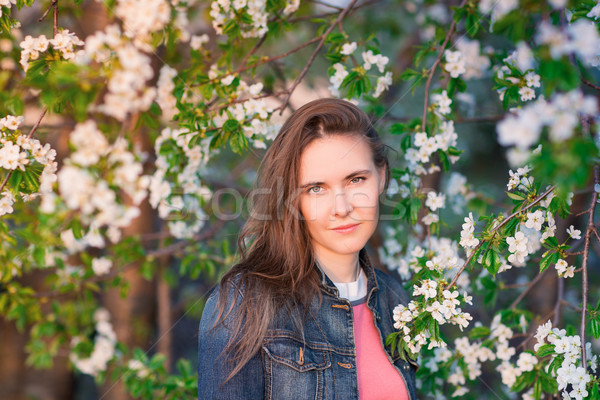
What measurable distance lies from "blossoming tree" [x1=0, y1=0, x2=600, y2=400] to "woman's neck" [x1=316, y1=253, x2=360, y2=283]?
0.22 m

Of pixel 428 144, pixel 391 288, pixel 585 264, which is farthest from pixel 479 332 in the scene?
pixel 428 144

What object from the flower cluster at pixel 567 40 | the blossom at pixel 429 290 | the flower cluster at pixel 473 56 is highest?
the flower cluster at pixel 473 56

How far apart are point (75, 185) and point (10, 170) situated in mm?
195

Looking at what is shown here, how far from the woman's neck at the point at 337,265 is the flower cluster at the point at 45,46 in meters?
0.93

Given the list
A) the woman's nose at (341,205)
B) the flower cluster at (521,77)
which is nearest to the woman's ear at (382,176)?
the woman's nose at (341,205)

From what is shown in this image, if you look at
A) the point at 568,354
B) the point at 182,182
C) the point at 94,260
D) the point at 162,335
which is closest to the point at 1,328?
the point at 162,335

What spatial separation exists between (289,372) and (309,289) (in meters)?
0.24

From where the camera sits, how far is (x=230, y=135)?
5.76 ft

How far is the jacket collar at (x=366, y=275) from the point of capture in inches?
60.4

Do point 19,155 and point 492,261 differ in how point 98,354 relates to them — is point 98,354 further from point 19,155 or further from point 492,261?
point 492,261

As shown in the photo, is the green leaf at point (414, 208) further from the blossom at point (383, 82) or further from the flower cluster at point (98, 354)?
the flower cluster at point (98, 354)

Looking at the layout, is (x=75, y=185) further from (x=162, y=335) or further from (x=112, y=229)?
(x=162, y=335)

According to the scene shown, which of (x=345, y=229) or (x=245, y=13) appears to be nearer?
(x=345, y=229)

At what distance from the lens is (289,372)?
1.38m
